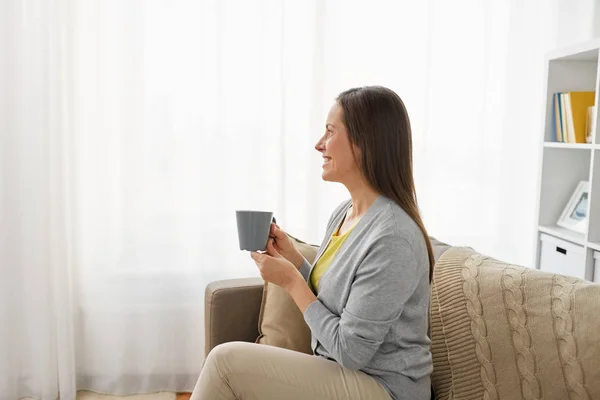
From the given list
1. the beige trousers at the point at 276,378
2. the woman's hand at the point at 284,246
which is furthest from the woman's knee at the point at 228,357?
the woman's hand at the point at 284,246

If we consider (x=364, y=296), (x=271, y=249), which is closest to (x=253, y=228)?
(x=271, y=249)

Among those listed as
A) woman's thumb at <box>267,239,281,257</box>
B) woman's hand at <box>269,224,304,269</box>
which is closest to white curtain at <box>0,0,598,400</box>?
woman's hand at <box>269,224,304,269</box>

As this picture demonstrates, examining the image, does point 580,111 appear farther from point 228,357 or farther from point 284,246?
point 228,357

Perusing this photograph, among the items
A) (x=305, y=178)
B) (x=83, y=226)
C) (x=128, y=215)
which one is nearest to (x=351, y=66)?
(x=305, y=178)

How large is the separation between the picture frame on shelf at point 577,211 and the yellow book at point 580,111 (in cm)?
21

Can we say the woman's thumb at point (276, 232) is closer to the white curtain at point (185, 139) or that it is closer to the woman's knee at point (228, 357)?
the woman's knee at point (228, 357)

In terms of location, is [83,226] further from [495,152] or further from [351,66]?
[495,152]

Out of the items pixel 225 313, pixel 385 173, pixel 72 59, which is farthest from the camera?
pixel 72 59

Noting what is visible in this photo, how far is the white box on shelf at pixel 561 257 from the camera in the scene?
238 centimetres

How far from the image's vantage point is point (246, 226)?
1657 mm

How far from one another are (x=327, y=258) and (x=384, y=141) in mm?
362

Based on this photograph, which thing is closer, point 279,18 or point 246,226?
point 246,226

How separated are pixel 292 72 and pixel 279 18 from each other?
0.75ft

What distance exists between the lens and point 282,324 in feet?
6.66
